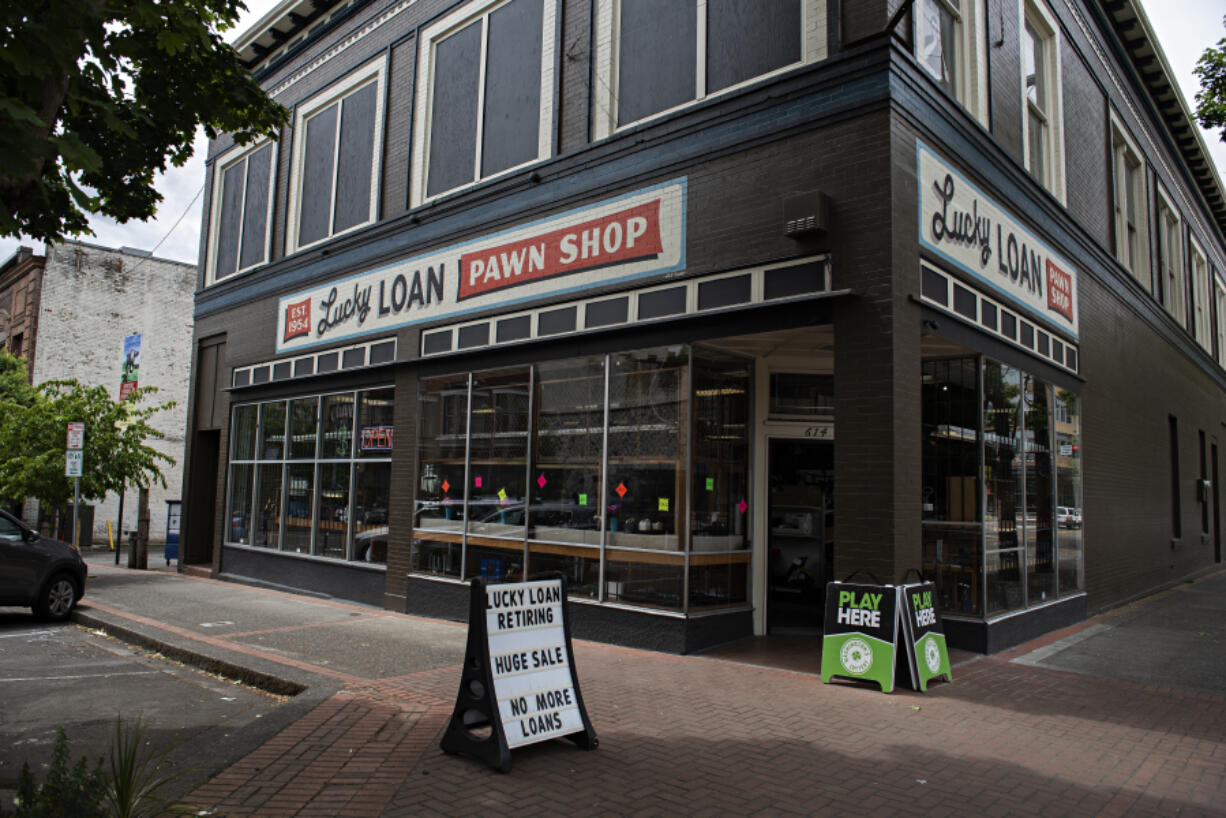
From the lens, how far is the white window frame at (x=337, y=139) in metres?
13.6

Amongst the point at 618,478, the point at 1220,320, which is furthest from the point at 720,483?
the point at 1220,320

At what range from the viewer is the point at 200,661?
8539 mm

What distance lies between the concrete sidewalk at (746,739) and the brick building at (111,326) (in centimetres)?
2326

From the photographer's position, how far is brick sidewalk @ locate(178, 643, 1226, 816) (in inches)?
181

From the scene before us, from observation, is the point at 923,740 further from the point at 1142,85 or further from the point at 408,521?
the point at 1142,85

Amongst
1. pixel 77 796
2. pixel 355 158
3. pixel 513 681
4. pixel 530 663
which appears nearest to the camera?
pixel 77 796

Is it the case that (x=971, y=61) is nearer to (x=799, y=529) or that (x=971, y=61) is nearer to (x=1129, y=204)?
(x=799, y=529)

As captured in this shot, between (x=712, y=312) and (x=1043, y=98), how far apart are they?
6.88 m

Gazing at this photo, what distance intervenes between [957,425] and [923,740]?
14.7 feet

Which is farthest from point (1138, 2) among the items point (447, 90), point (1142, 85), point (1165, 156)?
point (447, 90)

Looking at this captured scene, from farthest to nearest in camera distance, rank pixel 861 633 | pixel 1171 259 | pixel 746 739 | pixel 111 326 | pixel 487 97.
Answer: pixel 111 326 → pixel 1171 259 → pixel 487 97 → pixel 861 633 → pixel 746 739

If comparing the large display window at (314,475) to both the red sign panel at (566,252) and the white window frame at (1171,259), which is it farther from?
the white window frame at (1171,259)

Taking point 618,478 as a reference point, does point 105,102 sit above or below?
above

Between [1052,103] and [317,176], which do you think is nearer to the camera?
[1052,103]
